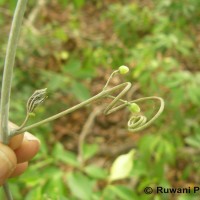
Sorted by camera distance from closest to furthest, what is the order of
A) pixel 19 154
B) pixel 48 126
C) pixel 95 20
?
pixel 19 154 < pixel 48 126 < pixel 95 20

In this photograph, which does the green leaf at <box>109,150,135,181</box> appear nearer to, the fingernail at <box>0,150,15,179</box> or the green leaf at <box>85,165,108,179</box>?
the green leaf at <box>85,165,108,179</box>

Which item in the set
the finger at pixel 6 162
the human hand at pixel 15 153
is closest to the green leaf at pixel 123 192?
the human hand at pixel 15 153

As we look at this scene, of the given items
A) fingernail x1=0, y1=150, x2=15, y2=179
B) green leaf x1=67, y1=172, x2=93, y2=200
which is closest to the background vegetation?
green leaf x1=67, y1=172, x2=93, y2=200

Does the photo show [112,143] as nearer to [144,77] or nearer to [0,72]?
[144,77]

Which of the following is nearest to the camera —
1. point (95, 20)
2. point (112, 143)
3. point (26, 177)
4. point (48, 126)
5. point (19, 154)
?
point (19, 154)

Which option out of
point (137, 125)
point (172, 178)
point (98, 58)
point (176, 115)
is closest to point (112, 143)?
point (172, 178)

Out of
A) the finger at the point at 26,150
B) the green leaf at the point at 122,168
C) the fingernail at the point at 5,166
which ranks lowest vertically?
the green leaf at the point at 122,168

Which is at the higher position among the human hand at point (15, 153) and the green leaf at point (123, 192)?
the human hand at point (15, 153)

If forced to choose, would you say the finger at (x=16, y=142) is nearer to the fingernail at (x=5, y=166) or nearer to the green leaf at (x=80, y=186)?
the fingernail at (x=5, y=166)

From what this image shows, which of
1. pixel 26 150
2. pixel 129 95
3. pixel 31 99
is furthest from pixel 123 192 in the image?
pixel 129 95
